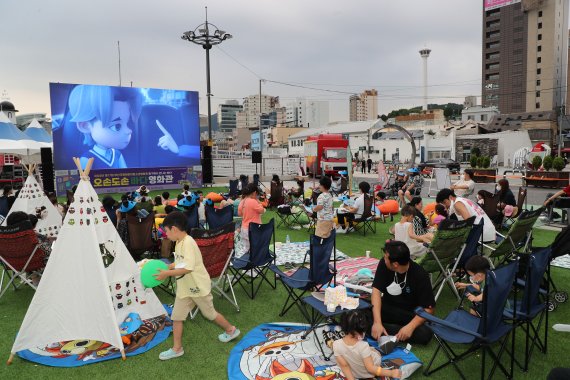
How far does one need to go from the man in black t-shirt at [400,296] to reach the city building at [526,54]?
69488mm

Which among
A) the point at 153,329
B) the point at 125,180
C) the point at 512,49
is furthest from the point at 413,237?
the point at 512,49

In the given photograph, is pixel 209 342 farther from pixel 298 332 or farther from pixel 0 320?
pixel 0 320

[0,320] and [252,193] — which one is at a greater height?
[252,193]

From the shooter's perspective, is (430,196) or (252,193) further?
(430,196)

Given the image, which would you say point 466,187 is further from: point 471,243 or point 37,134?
point 37,134

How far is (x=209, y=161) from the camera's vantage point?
2291 cm

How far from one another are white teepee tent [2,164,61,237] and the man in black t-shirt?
6.42m

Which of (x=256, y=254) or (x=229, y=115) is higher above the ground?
(x=229, y=115)

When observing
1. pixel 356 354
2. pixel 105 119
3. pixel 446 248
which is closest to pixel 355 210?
pixel 446 248

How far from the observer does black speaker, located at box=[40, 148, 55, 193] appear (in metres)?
17.7

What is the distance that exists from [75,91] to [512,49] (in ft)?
234

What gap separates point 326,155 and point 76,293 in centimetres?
2359

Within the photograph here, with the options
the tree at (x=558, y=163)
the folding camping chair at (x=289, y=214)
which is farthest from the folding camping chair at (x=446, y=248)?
the tree at (x=558, y=163)

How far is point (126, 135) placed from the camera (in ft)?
64.0
